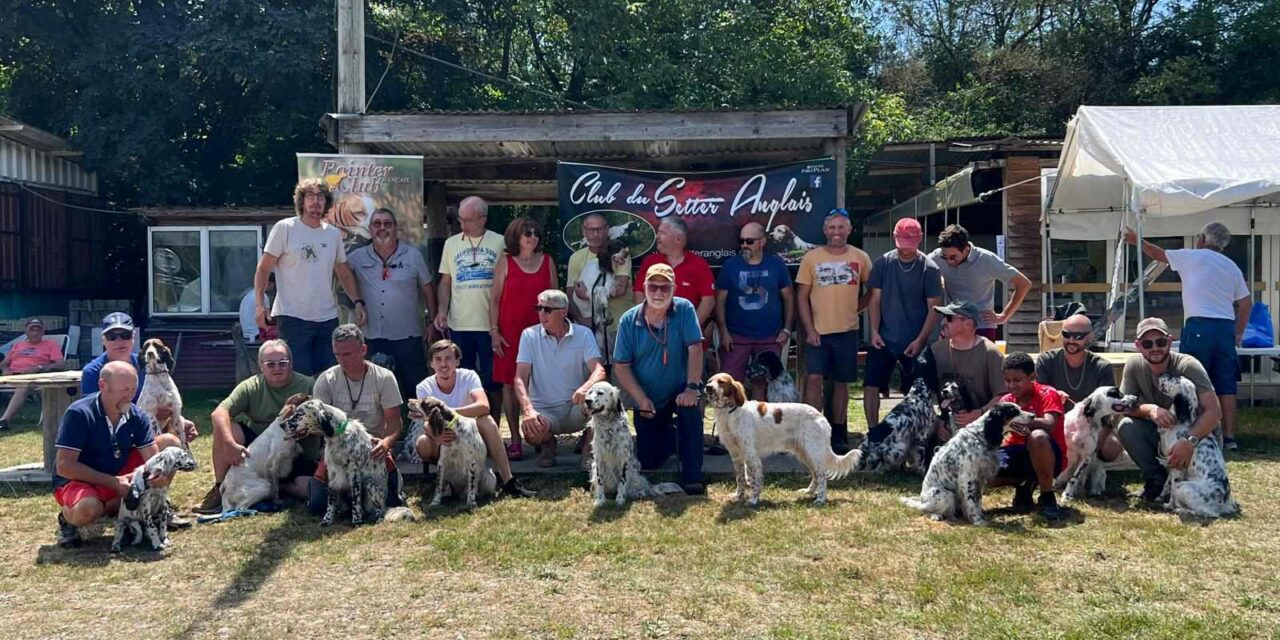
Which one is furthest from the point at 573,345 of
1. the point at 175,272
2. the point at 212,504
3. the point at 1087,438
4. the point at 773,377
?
the point at 175,272

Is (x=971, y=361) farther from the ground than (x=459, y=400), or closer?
farther from the ground

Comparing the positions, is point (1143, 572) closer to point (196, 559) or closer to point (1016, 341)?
point (196, 559)

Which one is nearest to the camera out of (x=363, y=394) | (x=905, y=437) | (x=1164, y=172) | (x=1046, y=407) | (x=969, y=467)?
(x=969, y=467)

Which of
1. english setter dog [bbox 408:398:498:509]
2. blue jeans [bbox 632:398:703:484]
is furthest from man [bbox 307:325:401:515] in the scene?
blue jeans [bbox 632:398:703:484]

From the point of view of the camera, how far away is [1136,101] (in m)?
19.4

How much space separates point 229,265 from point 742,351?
30.8 feet

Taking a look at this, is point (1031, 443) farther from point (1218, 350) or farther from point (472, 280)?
point (472, 280)

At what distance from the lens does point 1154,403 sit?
226 inches

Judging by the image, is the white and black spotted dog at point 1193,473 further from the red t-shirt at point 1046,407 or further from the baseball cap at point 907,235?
the baseball cap at point 907,235

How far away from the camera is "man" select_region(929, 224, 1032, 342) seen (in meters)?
6.97

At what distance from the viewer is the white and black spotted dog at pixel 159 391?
19.6ft

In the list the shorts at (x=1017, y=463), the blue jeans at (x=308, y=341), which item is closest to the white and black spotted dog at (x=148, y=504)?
the blue jeans at (x=308, y=341)

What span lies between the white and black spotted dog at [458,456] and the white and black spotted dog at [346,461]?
358 millimetres

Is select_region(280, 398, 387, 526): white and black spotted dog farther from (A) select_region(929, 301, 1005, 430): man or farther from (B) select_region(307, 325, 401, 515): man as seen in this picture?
(A) select_region(929, 301, 1005, 430): man
